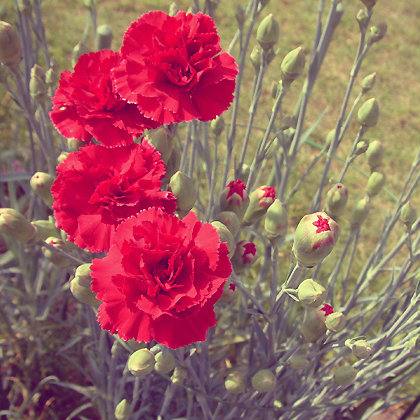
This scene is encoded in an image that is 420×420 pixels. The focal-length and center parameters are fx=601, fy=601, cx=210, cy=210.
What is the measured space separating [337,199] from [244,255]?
16 cm

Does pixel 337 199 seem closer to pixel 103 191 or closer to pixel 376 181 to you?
pixel 376 181

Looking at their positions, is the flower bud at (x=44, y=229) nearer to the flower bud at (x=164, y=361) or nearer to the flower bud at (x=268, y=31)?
the flower bud at (x=164, y=361)

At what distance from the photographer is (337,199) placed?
0.86 metres

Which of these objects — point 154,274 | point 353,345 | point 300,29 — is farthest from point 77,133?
point 300,29

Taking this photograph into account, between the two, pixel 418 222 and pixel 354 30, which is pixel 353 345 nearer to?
pixel 418 222

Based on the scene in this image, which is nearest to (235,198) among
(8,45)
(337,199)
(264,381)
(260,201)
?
(260,201)

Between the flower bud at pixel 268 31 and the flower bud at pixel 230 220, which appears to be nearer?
the flower bud at pixel 230 220

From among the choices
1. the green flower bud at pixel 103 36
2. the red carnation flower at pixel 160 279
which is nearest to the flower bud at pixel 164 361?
the red carnation flower at pixel 160 279

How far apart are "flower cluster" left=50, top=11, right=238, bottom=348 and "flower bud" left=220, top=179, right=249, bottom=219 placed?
96mm

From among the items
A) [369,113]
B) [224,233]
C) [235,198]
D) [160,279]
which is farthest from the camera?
[369,113]

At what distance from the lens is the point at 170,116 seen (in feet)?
2.27

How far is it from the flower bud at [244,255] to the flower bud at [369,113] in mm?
302

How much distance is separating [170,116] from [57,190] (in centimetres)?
15

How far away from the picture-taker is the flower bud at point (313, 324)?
0.79 meters
